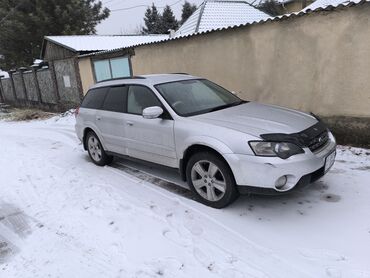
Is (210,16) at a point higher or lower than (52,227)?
higher

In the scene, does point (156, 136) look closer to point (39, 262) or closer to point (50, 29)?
point (39, 262)

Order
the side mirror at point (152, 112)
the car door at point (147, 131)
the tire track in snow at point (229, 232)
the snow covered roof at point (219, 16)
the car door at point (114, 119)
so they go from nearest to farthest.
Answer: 1. the tire track in snow at point (229, 232)
2. the side mirror at point (152, 112)
3. the car door at point (147, 131)
4. the car door at point (114, 119)
5. the snow covered roof at point (219, 16)

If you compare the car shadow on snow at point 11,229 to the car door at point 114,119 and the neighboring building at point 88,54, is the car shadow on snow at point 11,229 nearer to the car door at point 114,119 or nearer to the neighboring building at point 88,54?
the car door at point 114,119

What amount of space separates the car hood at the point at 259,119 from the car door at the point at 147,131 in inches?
19.1

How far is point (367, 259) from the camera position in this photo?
3.20m

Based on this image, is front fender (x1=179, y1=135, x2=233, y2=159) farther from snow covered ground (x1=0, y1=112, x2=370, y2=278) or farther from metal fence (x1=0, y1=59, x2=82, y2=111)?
metal fence (x1=0, y1=59, x2=82, y2=111)

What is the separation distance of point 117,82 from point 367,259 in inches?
175

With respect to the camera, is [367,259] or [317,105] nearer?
→ [367,259]

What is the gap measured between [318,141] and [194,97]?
6.02 ft

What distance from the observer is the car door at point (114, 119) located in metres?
5.70

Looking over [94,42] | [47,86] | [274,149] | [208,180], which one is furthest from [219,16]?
[274,149]

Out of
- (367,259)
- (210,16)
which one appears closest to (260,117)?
(367,259)

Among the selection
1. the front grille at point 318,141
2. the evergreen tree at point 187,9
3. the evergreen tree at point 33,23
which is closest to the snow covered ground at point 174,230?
the front grille at point 318,141

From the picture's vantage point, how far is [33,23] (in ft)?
86.5
